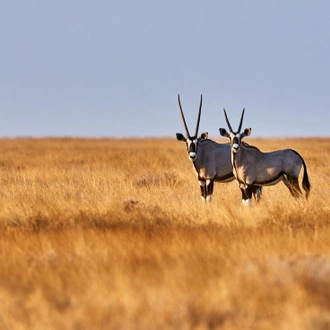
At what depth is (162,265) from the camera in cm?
693

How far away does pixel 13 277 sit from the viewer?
6.83m

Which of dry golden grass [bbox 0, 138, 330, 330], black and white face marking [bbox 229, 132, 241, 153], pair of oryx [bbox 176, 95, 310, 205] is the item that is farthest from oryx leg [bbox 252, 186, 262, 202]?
dry golden grass [bbox 0, 138, 330, 330]

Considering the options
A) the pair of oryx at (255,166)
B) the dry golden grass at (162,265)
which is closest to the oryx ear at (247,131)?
the pair of oryx at (255,166)

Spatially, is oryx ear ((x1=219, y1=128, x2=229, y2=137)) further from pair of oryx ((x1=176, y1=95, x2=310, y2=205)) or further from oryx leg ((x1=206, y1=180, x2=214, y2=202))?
oryx leg ((x1=206, y1=180, x2=214, y2=202))

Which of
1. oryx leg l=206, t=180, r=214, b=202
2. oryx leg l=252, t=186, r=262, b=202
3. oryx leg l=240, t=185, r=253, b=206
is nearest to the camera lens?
Result: oryx leg l=240, t=185, r=253, b=206

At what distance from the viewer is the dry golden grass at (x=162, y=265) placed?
5.62m

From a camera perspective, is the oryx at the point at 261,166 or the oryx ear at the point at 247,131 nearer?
the oryx at the point at 261,166

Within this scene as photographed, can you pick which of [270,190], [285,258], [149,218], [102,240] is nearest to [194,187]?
[270,190]

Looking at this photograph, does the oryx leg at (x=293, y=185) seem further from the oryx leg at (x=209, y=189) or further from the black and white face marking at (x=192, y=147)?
the black and white face marking at (x=192, y=147)

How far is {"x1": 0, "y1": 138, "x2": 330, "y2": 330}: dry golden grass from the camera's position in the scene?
221 inches

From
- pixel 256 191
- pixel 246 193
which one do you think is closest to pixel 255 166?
pixel 246 193

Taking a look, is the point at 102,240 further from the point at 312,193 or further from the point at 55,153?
the point at 55,153

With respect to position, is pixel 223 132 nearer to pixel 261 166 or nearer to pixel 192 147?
pixel 192 147

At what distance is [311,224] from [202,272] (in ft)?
11.4
